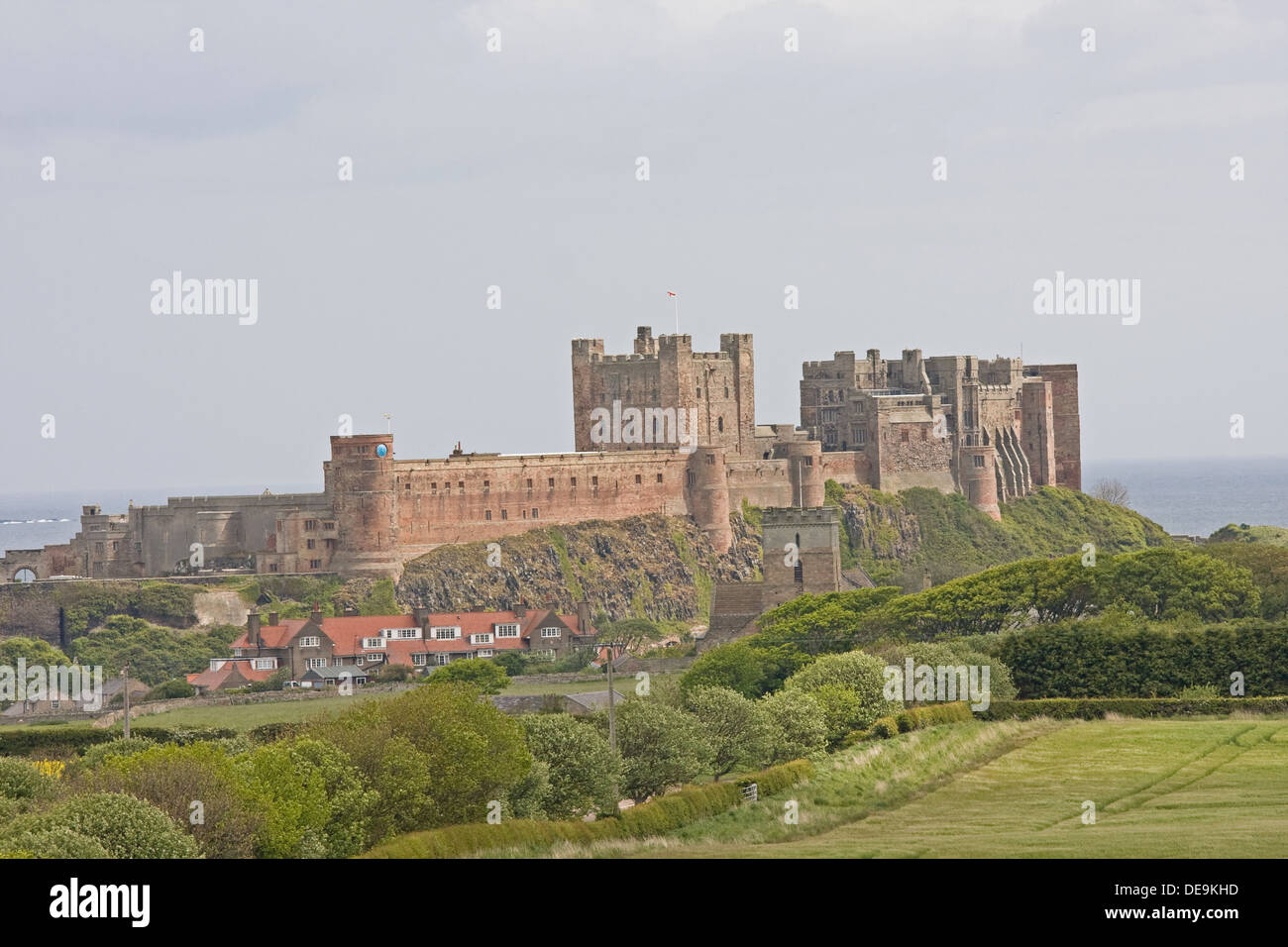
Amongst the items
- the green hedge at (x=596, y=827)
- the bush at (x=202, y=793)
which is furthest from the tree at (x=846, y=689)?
the bush at (x=202, y=793)

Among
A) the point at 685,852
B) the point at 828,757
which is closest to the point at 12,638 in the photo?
the point at 828,757

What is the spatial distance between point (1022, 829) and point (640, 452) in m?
66.0

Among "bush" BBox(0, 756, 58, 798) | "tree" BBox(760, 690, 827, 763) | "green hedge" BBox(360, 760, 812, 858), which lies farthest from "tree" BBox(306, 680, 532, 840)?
"tree" BBox(760, 690, 827, 763)

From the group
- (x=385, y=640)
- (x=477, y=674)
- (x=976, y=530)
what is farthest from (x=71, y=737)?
(x=976, y=530)

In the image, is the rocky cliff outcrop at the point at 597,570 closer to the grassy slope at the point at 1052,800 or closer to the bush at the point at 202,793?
the grassy slope at the point at 1052,800

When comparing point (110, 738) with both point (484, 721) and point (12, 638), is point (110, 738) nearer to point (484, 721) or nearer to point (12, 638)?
point (484, 721)

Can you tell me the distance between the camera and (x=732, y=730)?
45688 mm

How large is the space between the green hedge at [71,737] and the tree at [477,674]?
13786mm

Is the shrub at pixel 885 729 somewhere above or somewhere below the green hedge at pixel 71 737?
above

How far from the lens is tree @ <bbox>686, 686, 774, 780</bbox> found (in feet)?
146

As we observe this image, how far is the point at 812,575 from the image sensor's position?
251ft

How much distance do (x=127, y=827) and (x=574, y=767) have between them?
13.4 meters

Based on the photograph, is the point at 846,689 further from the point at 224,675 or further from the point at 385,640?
the point at 385,640

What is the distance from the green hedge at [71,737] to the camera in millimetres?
49250
